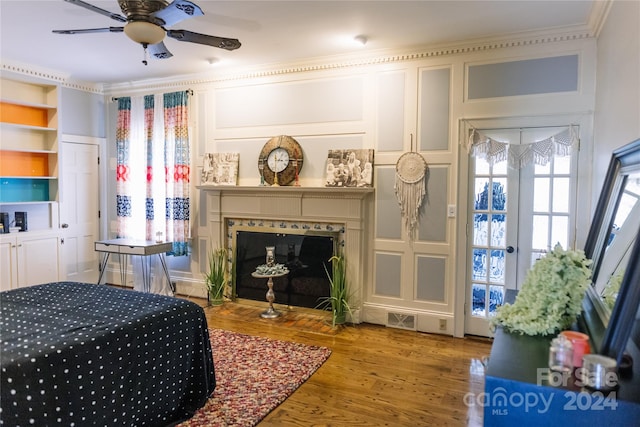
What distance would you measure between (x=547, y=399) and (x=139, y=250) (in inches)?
186

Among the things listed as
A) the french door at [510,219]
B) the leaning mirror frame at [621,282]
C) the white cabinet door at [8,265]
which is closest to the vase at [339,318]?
the french door at [510,219]

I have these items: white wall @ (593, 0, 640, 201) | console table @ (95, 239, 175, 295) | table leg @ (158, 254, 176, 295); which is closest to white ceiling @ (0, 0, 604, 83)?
white wall @ (593, 0, 640, 201)

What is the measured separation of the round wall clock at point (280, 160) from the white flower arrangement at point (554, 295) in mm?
3382

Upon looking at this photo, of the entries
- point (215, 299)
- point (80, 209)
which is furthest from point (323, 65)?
point (80, 209)

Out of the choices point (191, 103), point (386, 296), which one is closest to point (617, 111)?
point (386, 296)

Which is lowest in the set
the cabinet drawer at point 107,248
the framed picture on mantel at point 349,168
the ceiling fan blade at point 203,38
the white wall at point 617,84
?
the cabinet drawer at point 107,248

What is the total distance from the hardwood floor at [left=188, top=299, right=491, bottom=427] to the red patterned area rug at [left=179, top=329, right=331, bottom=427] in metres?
0.09

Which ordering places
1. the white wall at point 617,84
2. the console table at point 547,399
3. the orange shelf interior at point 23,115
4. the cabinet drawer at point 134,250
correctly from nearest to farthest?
the console table at point 547,399, the white wall at point 617,84, the orange shelf interior at point 23,115, the cabinet drawer at point 134,250

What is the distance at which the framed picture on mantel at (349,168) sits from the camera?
4398 millimetres

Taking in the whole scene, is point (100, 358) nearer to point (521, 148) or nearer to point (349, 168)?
point (349, 168)

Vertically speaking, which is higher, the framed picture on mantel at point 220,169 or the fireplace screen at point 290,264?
the framed picture on mantel at point 220,169

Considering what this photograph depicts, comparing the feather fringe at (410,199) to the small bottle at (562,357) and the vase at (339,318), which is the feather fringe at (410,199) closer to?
the vase at (339,318)

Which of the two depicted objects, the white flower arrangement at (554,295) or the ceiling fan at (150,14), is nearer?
the white flower arrangement at (554,295)

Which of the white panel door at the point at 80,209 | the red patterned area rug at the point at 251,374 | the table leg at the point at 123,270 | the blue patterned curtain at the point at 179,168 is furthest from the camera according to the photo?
the table leg at the point at 123,270
